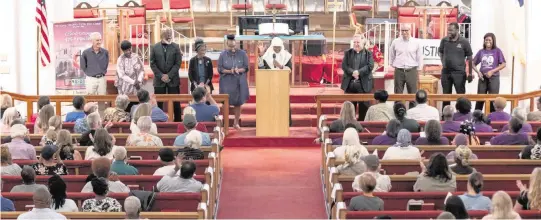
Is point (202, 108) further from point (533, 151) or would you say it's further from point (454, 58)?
point (533, 151)

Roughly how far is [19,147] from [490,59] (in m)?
6.65

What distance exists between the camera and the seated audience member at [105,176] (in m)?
8.92

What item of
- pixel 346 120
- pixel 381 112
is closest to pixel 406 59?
pixel 381 112

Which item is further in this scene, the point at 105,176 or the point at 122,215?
the point at 105,176

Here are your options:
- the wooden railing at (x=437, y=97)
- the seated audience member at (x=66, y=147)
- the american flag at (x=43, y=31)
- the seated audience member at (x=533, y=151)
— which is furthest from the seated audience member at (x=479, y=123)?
the american flag at (x=43, y=31)

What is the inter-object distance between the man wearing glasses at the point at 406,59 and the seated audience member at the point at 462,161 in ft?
16.6

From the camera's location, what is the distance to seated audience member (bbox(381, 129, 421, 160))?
10.2 m

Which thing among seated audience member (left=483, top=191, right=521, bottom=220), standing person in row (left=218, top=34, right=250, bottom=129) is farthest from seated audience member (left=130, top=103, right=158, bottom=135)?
seated audience member (left=483, top=191, right=521, bottom=220)

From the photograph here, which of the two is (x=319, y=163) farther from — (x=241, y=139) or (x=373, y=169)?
(x=373, y=169)

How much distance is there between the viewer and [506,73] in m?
16.3

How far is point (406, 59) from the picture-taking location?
14422mm

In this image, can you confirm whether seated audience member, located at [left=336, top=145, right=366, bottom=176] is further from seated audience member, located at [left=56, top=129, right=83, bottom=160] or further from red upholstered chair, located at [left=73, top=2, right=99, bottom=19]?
red upholstered chair, located at [left=73, top=2, right=99, bottom=19]

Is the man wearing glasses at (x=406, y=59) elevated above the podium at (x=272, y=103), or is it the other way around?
the man wearing glasses at (x=406, y=59)

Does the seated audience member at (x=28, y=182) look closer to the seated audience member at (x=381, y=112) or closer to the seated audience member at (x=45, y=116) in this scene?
the seated audience member at (x=45, y=116)
